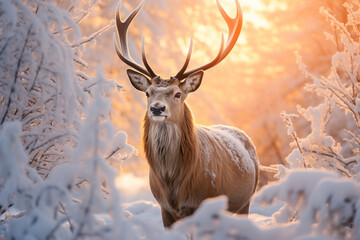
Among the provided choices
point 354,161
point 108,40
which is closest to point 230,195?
point 354,161

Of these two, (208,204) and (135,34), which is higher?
(135,34)

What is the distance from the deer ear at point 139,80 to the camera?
4066 millimetres

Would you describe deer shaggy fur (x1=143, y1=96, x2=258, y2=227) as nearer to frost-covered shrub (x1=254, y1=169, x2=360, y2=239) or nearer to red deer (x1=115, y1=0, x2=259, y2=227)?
red deer (x1=115, y1=0, x2=259, y2=227)

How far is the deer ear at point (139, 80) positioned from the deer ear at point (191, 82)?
42 centimetres

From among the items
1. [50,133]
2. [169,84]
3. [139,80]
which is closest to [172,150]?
[169,84]

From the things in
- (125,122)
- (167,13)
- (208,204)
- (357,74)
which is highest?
(167,13)

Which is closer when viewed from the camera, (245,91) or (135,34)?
(135,34)

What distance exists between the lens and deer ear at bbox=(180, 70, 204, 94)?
12.8 ft

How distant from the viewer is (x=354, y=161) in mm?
3393

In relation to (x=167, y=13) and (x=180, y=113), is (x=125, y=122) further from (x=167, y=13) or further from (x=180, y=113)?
(x=180, y=113)

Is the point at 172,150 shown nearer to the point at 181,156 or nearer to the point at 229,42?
the point at 181,156

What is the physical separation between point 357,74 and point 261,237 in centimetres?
271

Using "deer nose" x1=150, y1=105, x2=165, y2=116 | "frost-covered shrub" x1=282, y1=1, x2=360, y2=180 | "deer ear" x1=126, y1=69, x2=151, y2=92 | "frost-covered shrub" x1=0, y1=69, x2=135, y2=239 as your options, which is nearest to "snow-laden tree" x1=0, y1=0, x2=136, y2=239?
"frost-covered shrub" x1=0, y1=69, x2=135, y2=239

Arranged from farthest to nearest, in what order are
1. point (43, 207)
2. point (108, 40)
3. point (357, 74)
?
point (108, 40) → point (357, 74) → point (43, 207)
